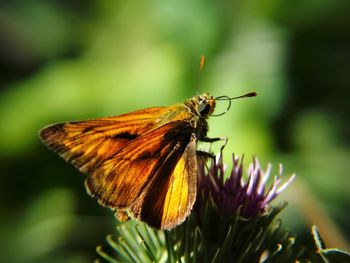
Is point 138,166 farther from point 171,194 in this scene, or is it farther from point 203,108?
point 203,108

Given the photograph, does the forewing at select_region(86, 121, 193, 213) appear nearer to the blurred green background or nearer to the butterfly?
the butterfly

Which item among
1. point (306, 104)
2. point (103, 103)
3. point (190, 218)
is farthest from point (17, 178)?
point (190, 218)

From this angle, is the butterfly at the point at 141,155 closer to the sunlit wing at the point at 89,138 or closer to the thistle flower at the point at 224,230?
the sunlit wing at the point at 89,138

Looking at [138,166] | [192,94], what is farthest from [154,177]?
[192,94]

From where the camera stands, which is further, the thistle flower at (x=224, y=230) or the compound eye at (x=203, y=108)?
the compound eye at (x=203, y=108)

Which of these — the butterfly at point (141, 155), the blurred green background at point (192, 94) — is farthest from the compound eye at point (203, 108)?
the blurred green background at point (192, 94)

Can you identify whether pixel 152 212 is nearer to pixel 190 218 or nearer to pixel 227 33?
pixel 190 218

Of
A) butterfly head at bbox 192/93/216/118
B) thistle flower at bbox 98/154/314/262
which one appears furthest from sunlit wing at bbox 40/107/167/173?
thistle flower at bbox 98/154/314/262
